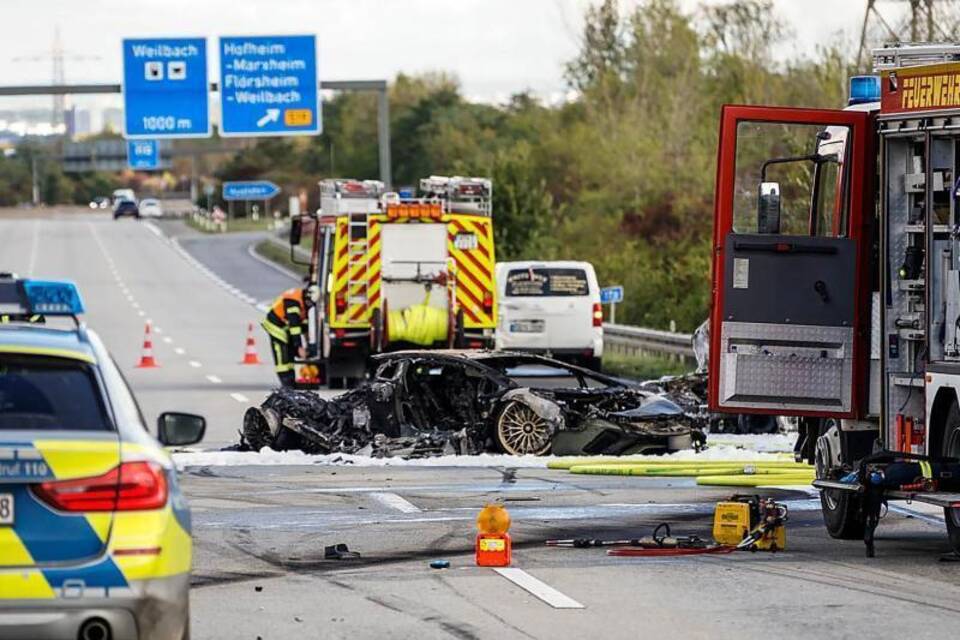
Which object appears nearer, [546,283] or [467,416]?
[467,416]

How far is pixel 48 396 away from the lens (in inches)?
291

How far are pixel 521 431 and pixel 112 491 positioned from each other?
11924 mm

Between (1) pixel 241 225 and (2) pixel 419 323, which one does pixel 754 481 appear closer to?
(2) pixel 419 323

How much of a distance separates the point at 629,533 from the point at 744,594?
2.66 m

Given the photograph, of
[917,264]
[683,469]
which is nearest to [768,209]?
[917,264]

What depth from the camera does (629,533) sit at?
1323cm

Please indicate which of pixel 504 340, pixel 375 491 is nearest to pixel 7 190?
pixel 504 340

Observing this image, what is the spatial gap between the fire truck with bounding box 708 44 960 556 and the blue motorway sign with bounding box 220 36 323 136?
34066mm

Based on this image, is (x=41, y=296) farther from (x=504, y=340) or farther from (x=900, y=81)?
(x=504, y=340)

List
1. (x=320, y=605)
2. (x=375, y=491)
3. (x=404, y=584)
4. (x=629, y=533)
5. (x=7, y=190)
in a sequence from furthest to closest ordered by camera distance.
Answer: (x=7, y=190)
(x=375, y=491)
(x=629, y=533)
(x=404, y=584)
(x=320, y=605)

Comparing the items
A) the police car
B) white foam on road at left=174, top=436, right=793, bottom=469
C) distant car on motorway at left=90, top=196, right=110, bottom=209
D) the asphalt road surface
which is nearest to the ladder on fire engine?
white foam on road at left=174, top=436, right=793, bottom=469

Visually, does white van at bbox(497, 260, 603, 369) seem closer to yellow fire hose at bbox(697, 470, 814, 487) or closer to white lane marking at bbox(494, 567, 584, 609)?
yellow fire hose at bbox(697, 470, 814, 487)

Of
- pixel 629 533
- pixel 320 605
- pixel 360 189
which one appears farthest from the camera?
pixel 360 189

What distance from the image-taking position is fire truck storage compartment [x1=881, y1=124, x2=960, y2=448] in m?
12.2
